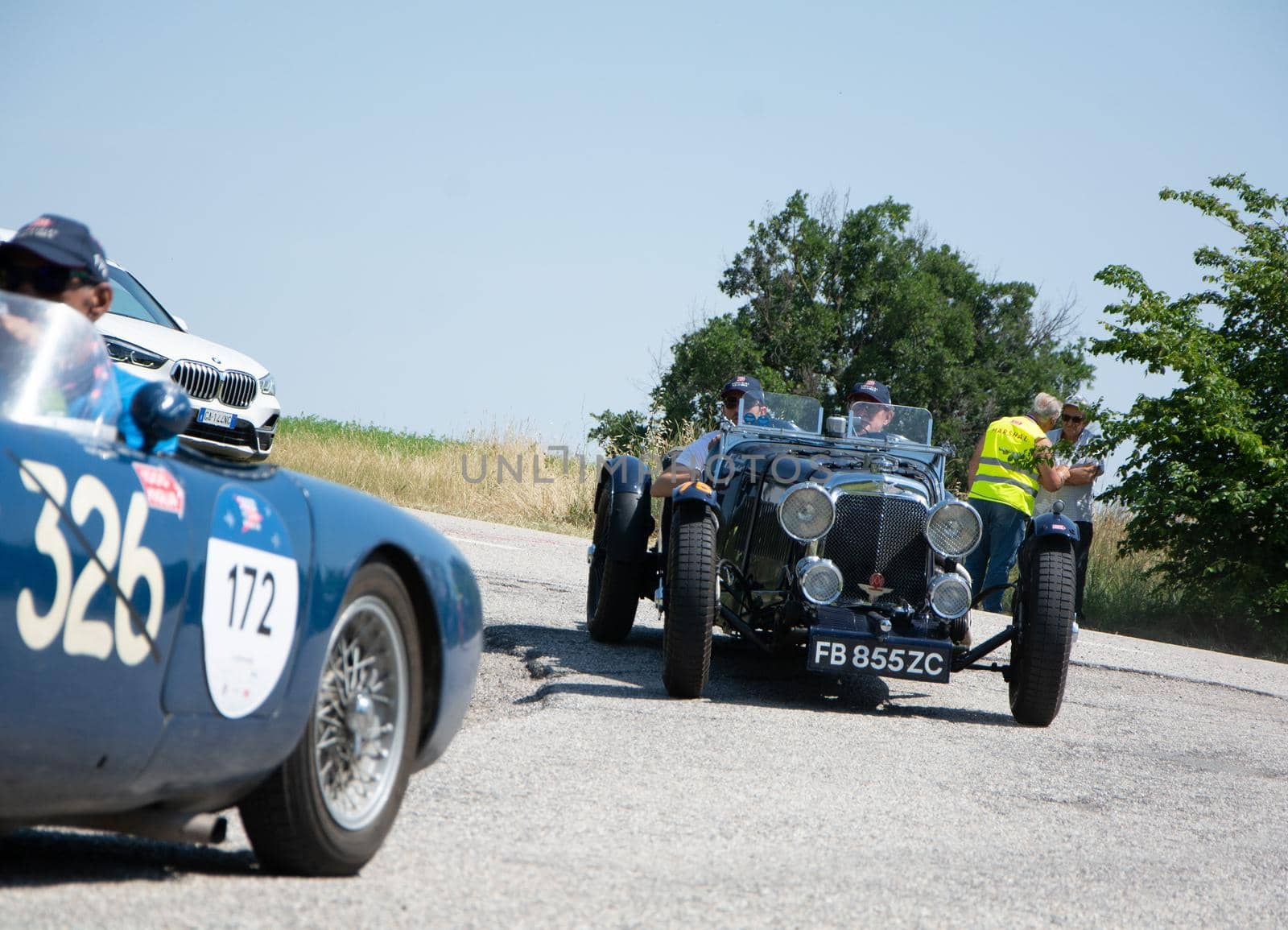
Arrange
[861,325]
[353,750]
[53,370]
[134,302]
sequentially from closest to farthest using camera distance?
[53,370], [353,750], [134,302], [861,325]

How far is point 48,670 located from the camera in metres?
2.51

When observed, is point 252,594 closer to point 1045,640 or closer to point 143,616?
point 143,616

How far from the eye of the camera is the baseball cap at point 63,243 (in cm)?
322

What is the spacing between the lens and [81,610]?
8.44 ft

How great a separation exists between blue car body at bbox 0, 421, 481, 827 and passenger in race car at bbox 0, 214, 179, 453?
0.45 metres

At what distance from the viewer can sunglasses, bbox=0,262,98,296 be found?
322 centimetres

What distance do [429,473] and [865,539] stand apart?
47.4ft

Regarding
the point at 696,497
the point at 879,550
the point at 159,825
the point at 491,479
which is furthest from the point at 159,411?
the point at 491,479

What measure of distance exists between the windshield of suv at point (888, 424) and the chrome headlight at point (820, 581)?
170 cm

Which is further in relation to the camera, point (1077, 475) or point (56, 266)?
point (1077, 475)

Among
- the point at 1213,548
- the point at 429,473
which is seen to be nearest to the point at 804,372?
the point at 429,473

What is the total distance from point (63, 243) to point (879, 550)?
4.98 m

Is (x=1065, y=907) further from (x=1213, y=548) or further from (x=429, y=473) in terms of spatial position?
(x=429, y=473)

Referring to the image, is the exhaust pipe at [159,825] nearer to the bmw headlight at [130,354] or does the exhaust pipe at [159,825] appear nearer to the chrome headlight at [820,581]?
the chrome headlight at [820,581]
